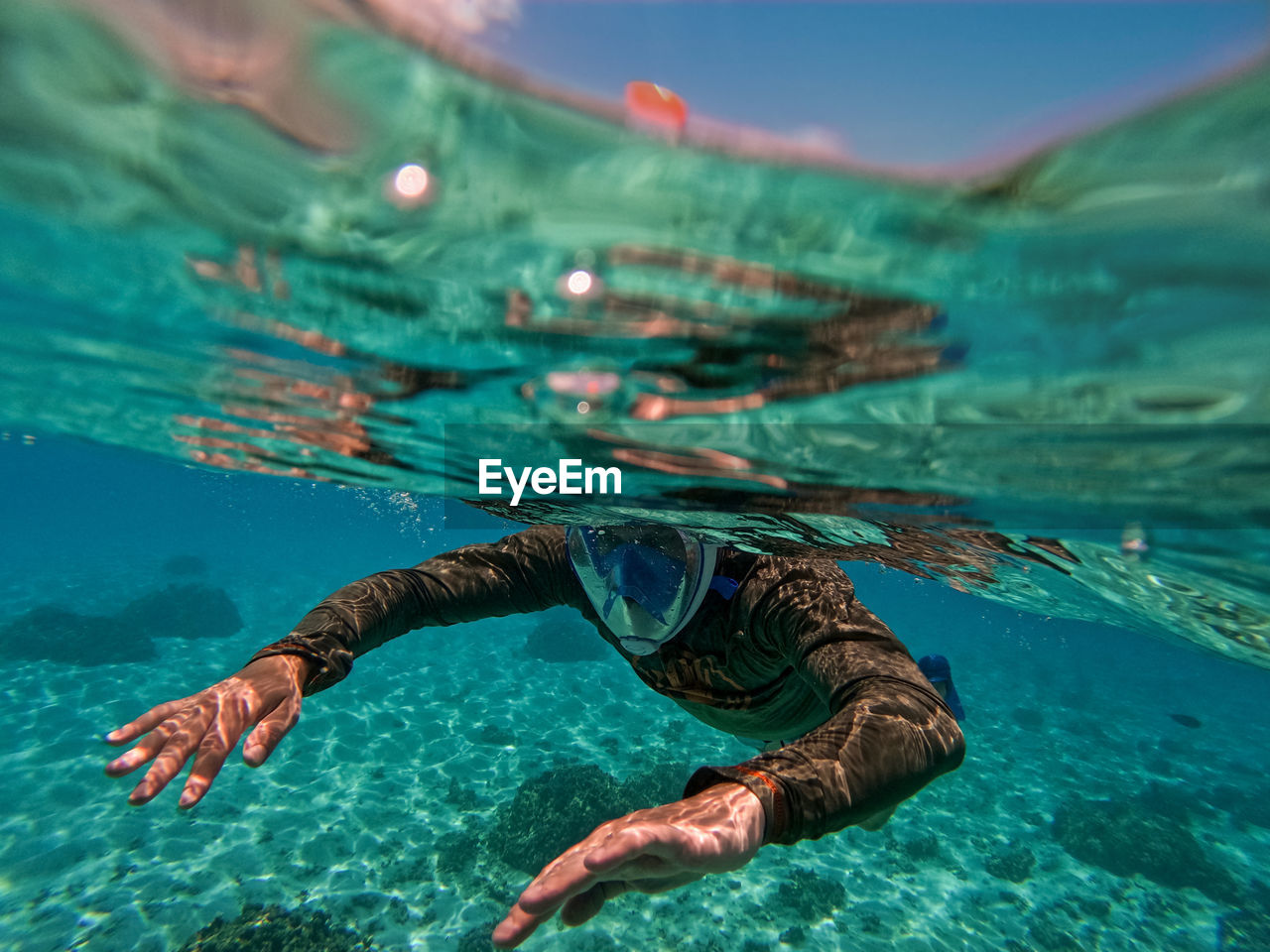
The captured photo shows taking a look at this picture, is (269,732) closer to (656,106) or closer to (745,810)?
(745,810)

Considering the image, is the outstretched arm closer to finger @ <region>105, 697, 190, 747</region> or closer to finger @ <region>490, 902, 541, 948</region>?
finger @ <region>105, 697, 190, 747</region>

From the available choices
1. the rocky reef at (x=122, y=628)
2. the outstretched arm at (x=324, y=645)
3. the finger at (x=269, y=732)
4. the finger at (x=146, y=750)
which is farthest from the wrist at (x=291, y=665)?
the rocky reef at (x=122, y=628)

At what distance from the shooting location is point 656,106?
2260 millimetres

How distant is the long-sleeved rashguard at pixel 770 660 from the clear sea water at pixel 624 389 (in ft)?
5.15

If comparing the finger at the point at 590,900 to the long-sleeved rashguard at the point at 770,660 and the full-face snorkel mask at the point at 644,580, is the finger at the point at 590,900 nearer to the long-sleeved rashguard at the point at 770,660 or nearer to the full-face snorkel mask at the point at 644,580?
the long-sleeved rashguard at the point at 770,660

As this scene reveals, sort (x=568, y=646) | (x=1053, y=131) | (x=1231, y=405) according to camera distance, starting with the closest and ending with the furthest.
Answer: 1. (x=1053, y=131)
2. (x=1231, y=405)
3. (x=568, y=646)

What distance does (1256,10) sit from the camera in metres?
1.61

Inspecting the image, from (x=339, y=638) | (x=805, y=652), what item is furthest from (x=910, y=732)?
(x=339, y=638)

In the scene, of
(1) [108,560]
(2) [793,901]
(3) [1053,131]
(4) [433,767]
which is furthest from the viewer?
(1) [108,560]

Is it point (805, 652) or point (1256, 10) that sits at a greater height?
point (1256, 10)

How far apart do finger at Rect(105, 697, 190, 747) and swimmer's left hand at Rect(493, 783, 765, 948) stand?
1871 mm

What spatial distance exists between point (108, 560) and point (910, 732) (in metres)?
50.1

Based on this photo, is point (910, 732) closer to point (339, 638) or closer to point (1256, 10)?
point (1256, 10)

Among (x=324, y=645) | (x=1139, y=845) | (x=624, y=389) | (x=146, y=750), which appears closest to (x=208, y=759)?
(x=146, y=750)
